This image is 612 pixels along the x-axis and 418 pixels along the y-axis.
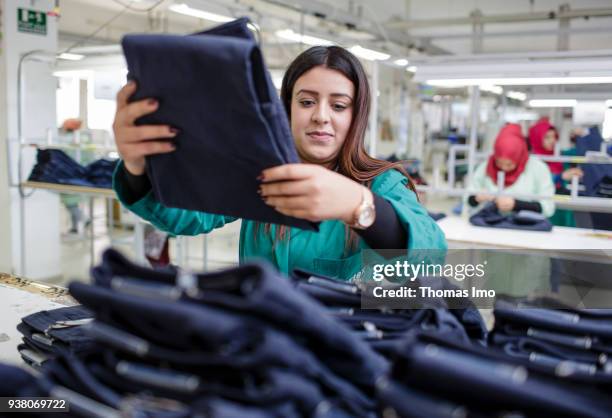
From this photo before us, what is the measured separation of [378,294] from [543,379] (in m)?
0.38

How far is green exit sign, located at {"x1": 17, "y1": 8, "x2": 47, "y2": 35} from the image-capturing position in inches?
197

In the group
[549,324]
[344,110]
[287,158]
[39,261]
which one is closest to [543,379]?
[549,324]

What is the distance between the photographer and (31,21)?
509 cm

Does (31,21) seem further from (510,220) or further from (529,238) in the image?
(529,238)

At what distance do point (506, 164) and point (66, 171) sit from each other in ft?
12.1

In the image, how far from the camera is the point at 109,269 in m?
0.84

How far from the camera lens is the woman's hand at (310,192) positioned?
3.06ft

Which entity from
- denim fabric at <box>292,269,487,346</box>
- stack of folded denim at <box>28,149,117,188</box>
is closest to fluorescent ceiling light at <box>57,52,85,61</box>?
stack of folded denim at <box>28,149,117,188</box>

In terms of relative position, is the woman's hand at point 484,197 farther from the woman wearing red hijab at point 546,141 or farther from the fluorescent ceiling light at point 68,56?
the fluorescent ceiling light at point 68,56

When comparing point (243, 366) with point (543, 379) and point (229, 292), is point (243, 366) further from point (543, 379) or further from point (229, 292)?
point (543, 379)

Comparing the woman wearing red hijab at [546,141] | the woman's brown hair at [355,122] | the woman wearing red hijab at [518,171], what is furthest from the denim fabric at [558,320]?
the woman wearing red hijab at [546,141]

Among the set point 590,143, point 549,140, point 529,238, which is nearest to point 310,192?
point 529,238

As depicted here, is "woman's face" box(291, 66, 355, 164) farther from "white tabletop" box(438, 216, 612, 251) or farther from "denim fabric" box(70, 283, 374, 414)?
"white tabletop" box(438, 216, 612, 251)

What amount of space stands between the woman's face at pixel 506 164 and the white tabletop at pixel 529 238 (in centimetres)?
62
